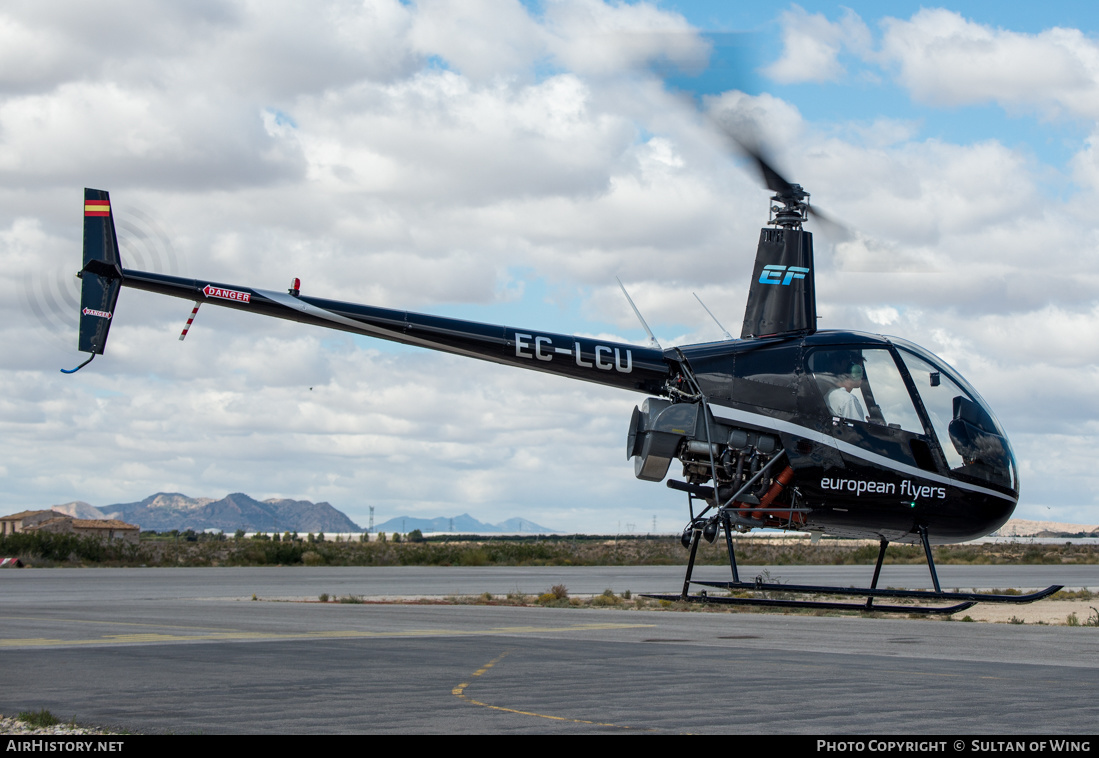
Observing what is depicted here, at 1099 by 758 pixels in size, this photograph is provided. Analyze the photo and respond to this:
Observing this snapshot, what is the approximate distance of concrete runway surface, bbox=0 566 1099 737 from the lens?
9641 millimetres

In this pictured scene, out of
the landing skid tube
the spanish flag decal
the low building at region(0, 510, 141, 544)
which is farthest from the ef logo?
the low building at region(0, 510, 141, 544)

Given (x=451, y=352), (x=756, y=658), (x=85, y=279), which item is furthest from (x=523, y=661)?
(x=85, y=279)

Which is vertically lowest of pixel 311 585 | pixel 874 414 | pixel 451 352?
pixel 311 585

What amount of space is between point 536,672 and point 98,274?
Answer: 11.3m

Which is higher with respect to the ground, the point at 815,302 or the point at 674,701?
the point at 815,302

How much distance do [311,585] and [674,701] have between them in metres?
29.8

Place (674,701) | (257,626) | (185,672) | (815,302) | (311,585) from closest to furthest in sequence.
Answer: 1. (674,701)
2. (185,672)
3. (815,302)
4. (257,626)
5. (311,585)

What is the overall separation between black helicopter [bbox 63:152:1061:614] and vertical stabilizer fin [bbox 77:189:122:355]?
6.5 inches

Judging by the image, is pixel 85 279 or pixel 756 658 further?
pixel 85 279

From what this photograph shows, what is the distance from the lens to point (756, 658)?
14883 mm

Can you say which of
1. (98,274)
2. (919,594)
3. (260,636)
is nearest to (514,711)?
(919,594)

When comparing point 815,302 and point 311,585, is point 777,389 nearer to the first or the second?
point 815,302

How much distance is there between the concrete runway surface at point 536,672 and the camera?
9.64m
